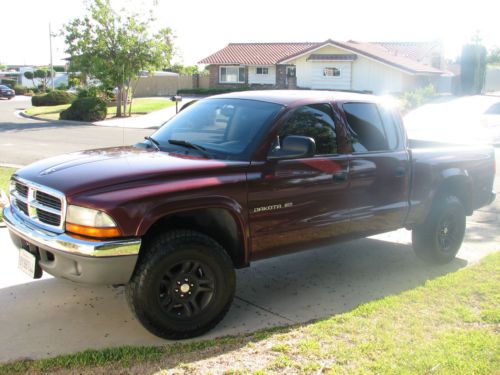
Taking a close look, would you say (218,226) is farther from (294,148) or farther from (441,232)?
(441,232)

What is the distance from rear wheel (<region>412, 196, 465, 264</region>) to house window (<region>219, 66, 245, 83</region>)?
148 ft

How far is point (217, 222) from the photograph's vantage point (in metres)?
4.45

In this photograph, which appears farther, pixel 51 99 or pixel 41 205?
pixel 51 99

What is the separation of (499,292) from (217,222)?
8.79ft

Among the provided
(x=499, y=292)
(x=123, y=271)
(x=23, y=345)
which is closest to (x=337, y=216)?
(x=499, y=292)

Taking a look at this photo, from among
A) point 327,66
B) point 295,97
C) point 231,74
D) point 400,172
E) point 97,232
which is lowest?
point 97,232

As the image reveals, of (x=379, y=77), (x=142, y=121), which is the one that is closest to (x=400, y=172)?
(x=142, y=121)

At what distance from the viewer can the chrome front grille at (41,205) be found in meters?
3.91

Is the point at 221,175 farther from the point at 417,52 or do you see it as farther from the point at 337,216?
the point at 417,52

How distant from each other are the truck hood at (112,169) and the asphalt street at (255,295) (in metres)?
1.12

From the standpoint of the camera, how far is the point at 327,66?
45219 mm

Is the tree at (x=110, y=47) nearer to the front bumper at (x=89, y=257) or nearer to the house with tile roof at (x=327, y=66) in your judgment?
the house with tile roof at (x=327, y=66)

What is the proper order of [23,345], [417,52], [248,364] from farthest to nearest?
[417,52]
[23,345]
[248,364]

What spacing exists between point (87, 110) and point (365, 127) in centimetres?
2617
